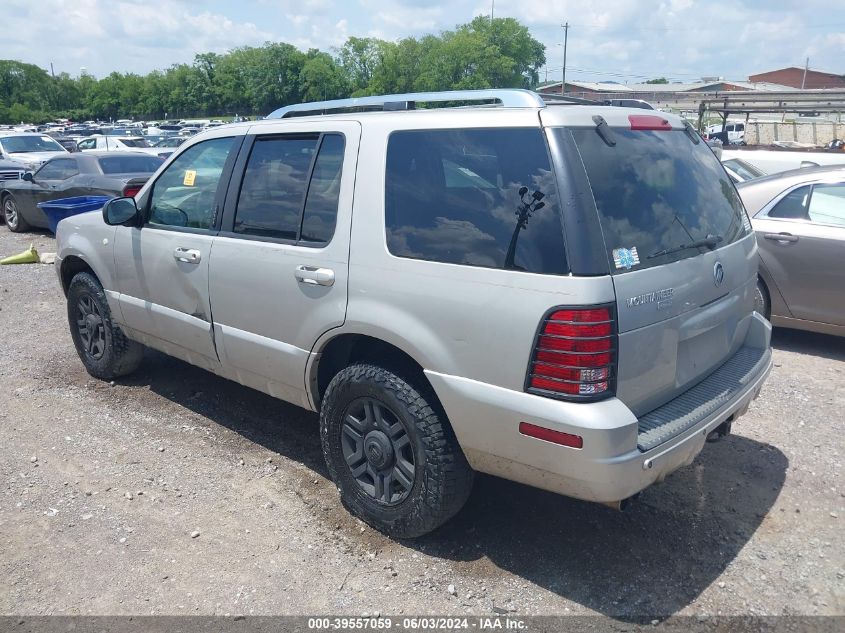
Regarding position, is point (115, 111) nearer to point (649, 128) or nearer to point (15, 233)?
point (15, 233)

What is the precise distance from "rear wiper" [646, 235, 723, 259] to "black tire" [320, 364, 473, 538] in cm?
118

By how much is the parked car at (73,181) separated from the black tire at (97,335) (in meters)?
5.57

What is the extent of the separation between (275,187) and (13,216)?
12.1m

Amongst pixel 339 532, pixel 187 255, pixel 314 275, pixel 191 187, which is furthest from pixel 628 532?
pixel 191 187

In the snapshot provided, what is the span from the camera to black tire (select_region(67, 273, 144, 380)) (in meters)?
5.41

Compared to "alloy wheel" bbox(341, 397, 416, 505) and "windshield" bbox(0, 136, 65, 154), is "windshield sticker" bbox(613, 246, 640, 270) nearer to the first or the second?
"alloy wheel" bbox(341, 397, 416, 505)

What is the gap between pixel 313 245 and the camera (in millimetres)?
3650

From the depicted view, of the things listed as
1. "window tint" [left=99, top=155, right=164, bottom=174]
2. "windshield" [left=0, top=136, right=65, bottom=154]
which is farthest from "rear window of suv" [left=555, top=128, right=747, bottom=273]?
"windshield" [left=0, top=136, right=65, bottom=154]

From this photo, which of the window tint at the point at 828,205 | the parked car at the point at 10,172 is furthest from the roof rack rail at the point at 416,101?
the parked car at the point at 10,172

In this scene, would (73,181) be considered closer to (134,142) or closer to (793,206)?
(793,206)

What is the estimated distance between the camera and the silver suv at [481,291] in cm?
278

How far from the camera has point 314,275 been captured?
3574 mm

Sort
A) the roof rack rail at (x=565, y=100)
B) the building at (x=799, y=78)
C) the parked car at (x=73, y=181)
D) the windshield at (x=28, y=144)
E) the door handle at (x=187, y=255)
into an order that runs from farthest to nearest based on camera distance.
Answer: the building at (x=799, y=78) → the windshield at (x=28, y=144) → the parked car at (x=73, y=181) → the door handle at (x=187, y=255) → the roof rack rail at (x=565, y=100)

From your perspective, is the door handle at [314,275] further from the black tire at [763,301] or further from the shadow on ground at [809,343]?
the shadow on ground at [809,343]
